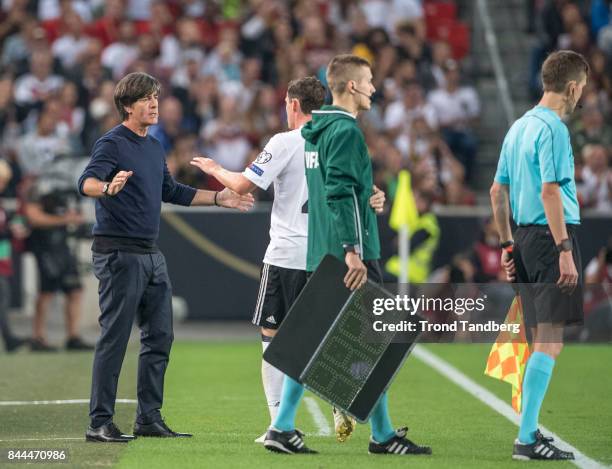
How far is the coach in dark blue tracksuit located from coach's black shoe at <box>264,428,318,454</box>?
95 centimetres

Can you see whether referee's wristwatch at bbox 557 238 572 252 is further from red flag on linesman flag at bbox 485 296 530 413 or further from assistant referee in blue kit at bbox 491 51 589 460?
red flag on linesman flag at bbox 485 296 530 413

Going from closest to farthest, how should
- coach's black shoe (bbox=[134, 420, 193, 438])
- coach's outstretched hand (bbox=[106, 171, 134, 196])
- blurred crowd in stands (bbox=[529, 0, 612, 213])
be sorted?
coach's outstretched hand (bbox=[106, 171, 134, 196]), coach's black shoe (bbox=[134, 420, 193, 438]), blurred crowd in stands (bbox=[529, 0, 612, 213])

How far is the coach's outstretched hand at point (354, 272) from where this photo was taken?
720 cm

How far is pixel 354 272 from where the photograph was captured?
7203 mm

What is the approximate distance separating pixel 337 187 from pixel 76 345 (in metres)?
8.30

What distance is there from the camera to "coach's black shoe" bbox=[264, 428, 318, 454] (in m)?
7.57

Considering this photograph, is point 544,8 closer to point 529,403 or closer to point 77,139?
point 77,139

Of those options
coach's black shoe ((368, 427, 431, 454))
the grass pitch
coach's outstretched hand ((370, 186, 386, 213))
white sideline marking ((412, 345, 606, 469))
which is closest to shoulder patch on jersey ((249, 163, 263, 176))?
coach's outstretched hand ((370, 186, 386, 213))

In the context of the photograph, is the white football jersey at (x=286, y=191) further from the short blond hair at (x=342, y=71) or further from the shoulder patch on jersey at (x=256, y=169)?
the short blond hair at (x=342, y=71)

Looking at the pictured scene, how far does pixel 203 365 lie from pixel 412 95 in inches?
274

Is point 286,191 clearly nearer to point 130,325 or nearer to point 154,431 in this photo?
point 130,325

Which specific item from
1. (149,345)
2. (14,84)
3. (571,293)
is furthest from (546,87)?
(14,84)

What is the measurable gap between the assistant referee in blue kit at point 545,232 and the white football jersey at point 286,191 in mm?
1275

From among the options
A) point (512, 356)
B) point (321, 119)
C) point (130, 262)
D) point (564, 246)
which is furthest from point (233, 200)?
point (564, 246)
